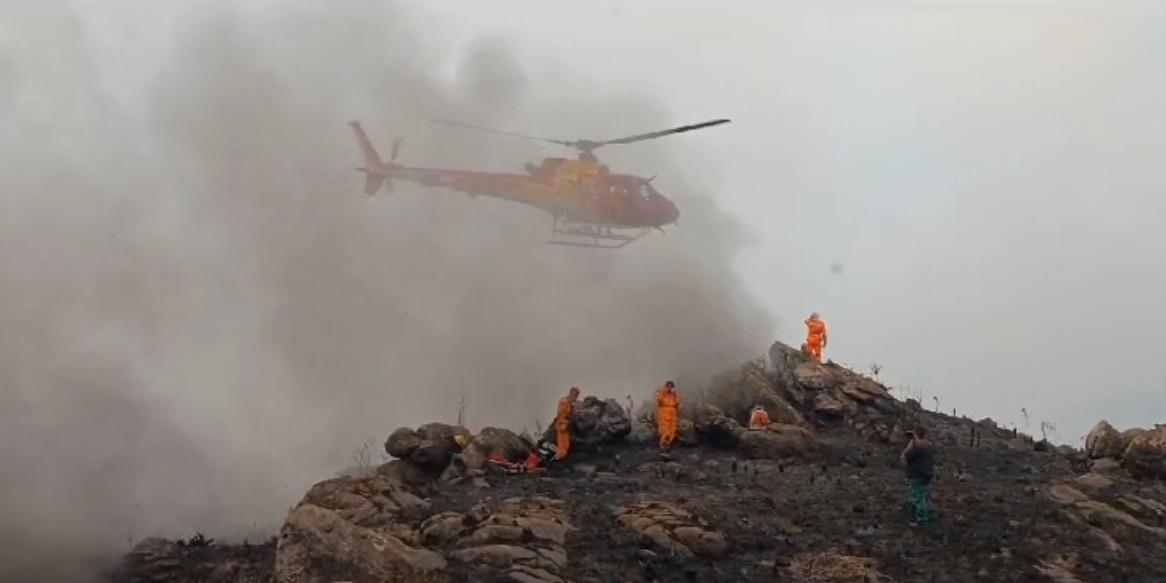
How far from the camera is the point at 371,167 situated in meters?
31.3

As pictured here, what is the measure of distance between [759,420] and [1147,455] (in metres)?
7.26

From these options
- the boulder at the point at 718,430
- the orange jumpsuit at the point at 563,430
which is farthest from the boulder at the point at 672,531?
the boulder at the point at 718,430

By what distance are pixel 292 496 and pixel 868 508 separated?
49.2 feet

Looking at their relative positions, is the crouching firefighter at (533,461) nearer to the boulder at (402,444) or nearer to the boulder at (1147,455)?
the boulder at (402,444)

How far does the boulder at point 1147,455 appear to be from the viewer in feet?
60.5

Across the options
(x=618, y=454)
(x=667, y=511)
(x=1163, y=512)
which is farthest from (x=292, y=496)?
(x=1163, y=512)

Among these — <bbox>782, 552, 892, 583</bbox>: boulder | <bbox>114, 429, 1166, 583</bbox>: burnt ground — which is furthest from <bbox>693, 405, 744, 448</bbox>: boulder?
<bbox>782, 552, 892, 583</bbox>: boulder

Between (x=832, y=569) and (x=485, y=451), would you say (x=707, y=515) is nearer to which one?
(x=832, y=569)

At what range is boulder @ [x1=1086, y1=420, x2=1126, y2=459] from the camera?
19.8 m

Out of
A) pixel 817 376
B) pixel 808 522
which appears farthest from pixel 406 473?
pixel 817 376

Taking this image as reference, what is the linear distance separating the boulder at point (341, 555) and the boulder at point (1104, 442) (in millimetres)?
13545

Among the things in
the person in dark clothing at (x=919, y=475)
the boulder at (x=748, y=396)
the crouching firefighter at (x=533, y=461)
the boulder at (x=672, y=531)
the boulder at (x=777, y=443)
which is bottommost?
the boulder at (x=672, y=531)

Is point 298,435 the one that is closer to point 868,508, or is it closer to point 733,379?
point 733,379

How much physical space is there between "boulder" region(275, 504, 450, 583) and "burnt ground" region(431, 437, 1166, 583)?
0.75m
